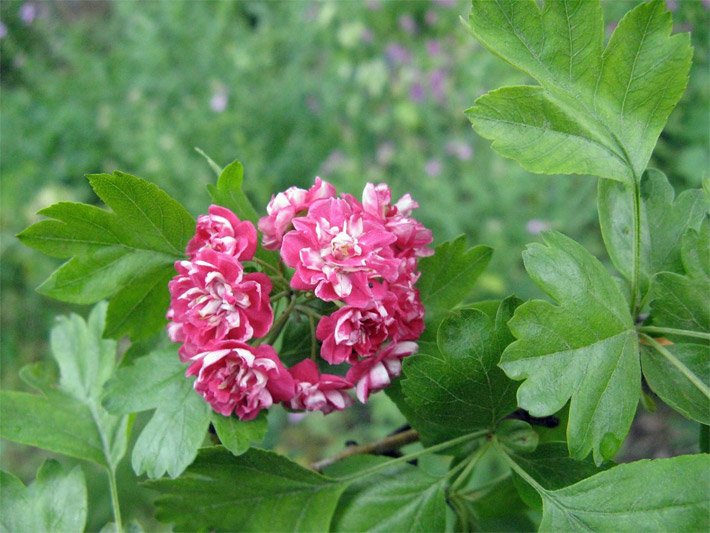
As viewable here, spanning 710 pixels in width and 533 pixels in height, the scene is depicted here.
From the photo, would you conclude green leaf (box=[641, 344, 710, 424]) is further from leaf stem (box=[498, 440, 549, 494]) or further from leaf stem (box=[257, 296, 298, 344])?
leaf stem (box=[257, 296, 298, 344])

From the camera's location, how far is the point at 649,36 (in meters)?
0.51

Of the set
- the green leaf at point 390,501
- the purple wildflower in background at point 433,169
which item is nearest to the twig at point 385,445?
the green leaf at point 390,501

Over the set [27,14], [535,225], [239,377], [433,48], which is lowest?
[535,225]

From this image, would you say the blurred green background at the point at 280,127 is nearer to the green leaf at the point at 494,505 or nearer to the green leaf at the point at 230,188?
the green leaf at the point at 494,505

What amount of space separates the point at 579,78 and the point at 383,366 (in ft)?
0.88

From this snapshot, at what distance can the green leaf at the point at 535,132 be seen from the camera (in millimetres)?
520

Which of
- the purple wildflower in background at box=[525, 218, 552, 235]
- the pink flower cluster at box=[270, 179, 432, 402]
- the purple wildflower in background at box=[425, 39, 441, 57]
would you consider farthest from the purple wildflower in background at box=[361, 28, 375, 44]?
the pink flower cluster at box=[270, 179, 432, 402]

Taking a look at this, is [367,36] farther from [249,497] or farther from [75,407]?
[249,497]

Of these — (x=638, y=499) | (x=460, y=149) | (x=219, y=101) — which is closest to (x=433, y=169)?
(x=460, y=149)

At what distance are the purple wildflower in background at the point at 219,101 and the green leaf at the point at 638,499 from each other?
2551 millimetres

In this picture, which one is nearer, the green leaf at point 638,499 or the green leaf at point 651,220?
the green leaf at point 638,499

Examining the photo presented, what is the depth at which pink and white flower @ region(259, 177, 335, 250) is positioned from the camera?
59 cm

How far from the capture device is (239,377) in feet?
1.81

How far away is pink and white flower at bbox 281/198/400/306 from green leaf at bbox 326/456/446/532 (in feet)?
0.58
